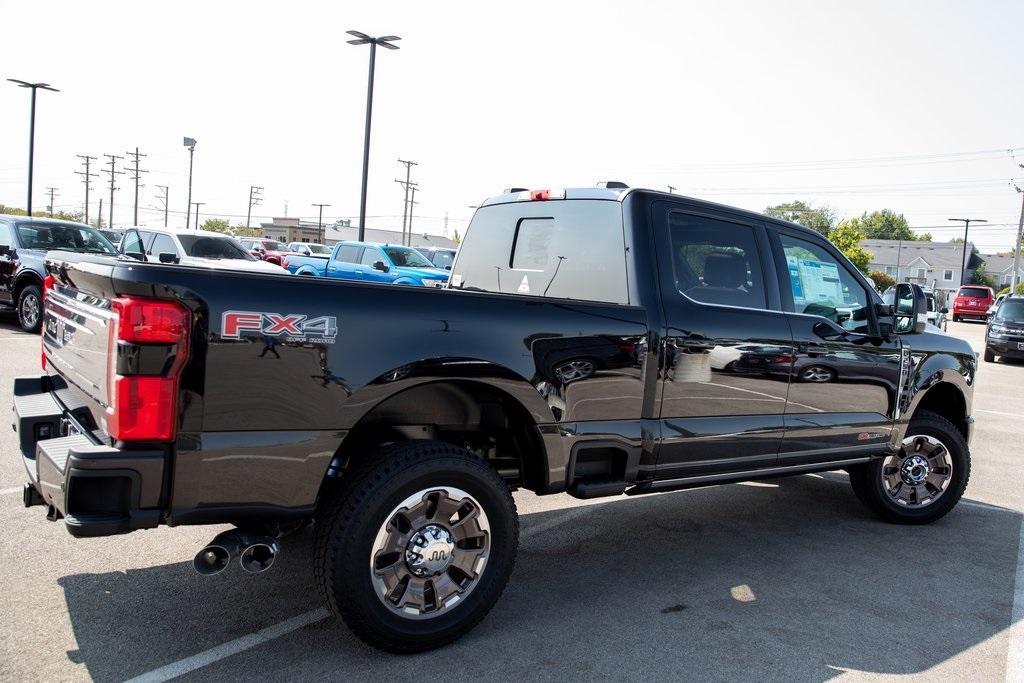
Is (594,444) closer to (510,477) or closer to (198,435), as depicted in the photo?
(510,477)

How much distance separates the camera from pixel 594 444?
155 inches

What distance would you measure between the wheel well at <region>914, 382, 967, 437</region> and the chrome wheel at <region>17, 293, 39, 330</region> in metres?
12.6

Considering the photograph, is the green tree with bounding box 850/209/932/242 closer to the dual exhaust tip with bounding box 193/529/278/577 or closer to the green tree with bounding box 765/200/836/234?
the green tree with bounding box 765/200/836/234

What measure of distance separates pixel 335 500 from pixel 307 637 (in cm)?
69

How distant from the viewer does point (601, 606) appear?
4.05 meters

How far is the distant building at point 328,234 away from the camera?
10512 cm

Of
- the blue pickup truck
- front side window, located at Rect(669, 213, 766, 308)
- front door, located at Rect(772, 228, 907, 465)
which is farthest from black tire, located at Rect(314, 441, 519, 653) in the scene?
the blue pickup truck

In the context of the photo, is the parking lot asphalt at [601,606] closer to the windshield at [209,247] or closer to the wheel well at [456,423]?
the wheel well at [456,423]

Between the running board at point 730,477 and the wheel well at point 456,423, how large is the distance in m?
0.63

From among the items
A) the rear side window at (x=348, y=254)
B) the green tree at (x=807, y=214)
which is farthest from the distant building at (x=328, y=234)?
the rear side window at (x=348, y=254)

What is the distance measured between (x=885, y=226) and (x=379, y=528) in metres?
132

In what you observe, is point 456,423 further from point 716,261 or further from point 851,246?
point 851,246

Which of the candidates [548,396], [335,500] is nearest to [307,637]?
[335,500]

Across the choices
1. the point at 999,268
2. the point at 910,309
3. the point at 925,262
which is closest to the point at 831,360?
the point at 910,309
